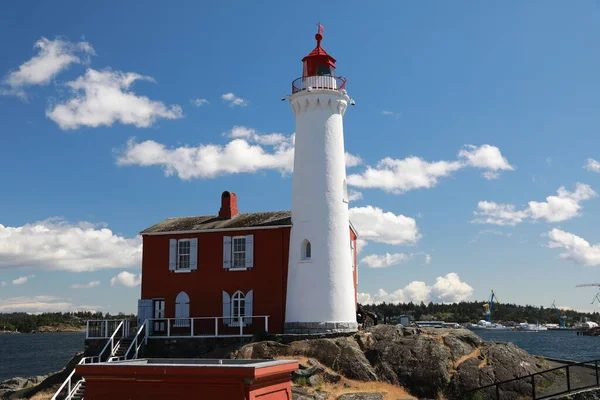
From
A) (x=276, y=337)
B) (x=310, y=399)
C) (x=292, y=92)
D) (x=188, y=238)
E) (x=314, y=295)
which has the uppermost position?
(x=292, y=92)

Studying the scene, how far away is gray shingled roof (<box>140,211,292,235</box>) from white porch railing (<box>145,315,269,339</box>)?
14.5 ft

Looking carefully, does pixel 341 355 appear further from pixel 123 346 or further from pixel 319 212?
pixel 123 346

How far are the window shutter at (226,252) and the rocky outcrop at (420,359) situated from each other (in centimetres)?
502

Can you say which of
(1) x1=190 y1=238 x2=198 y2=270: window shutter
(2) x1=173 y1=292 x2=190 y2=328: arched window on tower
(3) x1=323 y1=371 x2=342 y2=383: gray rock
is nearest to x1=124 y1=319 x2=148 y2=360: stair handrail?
(2) x1=173 y1=292 x2=190 y2=328: arched window on tower

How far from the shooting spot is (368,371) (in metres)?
24.8

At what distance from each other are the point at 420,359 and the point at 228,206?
1256cm

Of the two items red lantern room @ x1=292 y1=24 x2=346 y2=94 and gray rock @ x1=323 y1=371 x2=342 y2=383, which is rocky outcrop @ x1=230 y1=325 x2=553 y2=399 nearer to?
gray rock @ x1=323 y1=371 x2=342 y2=383

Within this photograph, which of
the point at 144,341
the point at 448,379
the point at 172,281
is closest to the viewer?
the point at 448,379

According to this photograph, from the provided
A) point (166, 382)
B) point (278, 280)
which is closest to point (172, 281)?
point (278, 280)

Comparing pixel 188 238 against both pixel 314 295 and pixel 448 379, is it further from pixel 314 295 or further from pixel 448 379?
pixel 448 379

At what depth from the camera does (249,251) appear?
29.8m

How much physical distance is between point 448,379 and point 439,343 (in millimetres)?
2203

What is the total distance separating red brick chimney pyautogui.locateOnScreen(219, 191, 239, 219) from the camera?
105ft

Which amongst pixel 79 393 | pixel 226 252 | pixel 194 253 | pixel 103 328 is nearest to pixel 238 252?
pixel 226 252
